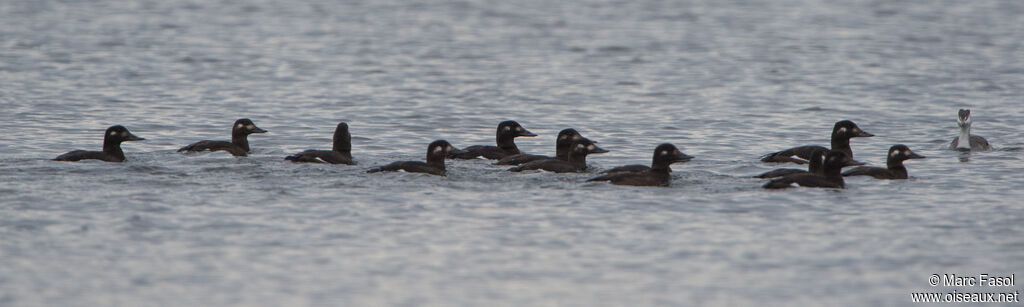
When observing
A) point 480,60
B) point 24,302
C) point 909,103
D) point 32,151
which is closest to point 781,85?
point 909,103

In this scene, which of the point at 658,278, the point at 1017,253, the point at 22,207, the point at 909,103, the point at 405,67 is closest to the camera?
the point at 658,278

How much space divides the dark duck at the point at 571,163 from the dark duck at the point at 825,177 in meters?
2.47

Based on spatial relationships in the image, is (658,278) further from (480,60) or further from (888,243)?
(480,60)

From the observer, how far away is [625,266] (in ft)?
38.5

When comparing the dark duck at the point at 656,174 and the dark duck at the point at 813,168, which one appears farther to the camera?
the dark duck at the point at 813,168

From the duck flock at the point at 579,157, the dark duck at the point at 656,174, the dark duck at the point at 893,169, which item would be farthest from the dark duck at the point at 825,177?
the dark duck at the point at 656,174

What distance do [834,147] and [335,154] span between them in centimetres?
653

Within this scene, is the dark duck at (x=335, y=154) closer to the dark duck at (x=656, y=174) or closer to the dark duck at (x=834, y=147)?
the dark duck at (x=656, y=174)

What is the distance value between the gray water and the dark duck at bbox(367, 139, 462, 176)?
0.14m

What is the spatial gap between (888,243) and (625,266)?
8.48 ft

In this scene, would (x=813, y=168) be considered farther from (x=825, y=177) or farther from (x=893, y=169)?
(x=893, y=169)

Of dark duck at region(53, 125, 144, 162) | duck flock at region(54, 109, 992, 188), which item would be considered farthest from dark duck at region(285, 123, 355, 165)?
dark duck at region(53, 125, 144, 162)

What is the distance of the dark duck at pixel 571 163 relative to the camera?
16.3 m

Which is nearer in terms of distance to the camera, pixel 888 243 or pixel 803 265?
pixel 803 265
